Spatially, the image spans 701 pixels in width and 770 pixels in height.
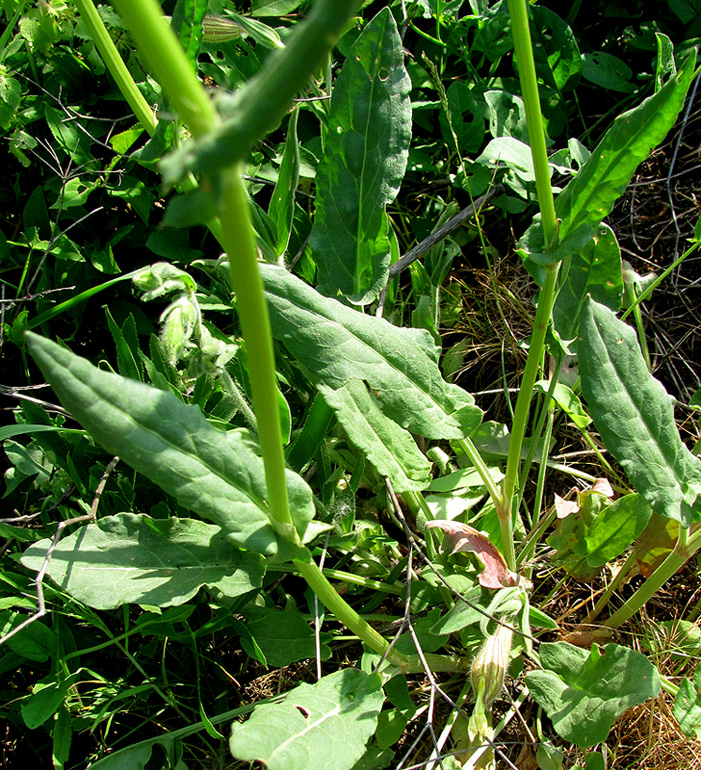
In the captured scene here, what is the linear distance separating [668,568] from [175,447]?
1.05 meters

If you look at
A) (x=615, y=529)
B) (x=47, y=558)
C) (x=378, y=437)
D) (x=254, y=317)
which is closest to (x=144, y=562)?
(x=47, y=558)

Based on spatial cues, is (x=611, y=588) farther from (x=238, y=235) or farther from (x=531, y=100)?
(x=238, y=235)

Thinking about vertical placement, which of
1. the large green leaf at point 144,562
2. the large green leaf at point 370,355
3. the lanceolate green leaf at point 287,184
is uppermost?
the lanceolate green leaf at point 287,184

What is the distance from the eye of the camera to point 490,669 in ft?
4.16

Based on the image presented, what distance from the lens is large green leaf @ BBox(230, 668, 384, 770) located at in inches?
40.3

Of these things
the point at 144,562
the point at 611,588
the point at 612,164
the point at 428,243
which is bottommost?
the point at 611,588

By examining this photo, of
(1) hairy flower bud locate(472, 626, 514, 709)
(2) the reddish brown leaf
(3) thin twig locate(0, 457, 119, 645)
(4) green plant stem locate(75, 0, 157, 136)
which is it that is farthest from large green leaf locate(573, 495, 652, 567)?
(4) green plant stem locate(75, 0, 157, 136)

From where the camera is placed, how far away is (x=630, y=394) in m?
1.29

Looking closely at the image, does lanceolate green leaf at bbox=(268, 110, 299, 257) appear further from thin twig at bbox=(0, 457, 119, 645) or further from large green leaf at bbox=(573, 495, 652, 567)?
large green leaf at bbox=(573, 495, 652, 567)

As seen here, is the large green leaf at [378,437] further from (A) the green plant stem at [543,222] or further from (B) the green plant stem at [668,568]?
(B) the green plant stem at [668,568]

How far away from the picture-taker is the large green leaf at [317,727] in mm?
1022

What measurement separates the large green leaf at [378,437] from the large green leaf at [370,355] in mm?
26

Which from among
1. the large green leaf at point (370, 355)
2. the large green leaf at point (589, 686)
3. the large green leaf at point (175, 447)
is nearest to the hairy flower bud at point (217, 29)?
the large green leaf at point (370, 355)

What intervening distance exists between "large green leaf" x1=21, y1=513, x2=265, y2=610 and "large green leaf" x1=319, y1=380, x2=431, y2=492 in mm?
296
